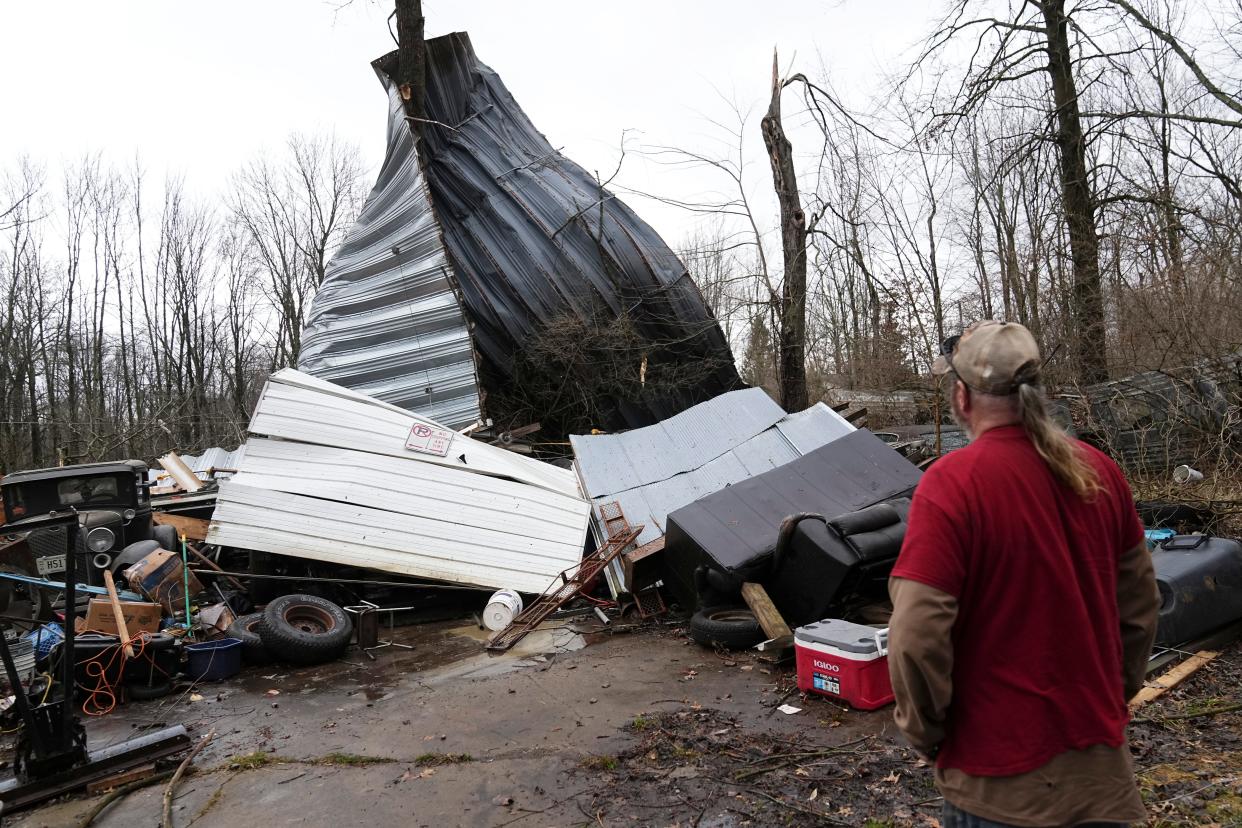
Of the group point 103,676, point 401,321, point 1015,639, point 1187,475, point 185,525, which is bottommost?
point 103,676

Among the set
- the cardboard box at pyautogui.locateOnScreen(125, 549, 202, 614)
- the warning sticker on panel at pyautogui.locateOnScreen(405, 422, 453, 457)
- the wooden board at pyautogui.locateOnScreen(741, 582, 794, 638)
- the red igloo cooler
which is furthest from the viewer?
the warning sticker on panel at pyautogui.locateOnScreen(405, 422, 453, 457)

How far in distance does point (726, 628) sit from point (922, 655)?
4877 millimetres

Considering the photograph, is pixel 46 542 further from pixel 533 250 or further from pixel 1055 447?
pixel 1055 447

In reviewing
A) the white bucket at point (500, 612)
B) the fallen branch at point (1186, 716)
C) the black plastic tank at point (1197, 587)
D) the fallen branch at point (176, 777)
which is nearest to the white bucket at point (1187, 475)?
the black plastic tank at point (1197, 587)

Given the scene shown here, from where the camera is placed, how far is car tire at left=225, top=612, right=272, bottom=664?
6.79m

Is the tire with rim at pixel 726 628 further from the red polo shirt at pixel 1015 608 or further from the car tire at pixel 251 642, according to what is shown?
the red polo shirt at pixel 1015 608

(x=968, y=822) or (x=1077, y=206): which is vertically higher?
(x=1077, y=206)

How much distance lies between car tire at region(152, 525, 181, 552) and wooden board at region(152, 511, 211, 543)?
0.16 metres

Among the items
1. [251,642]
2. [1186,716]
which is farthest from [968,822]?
[251,642]

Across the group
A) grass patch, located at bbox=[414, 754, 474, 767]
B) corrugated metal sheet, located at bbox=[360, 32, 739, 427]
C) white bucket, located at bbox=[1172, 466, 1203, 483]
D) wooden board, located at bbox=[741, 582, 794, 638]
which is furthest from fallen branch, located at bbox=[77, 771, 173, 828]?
white bucket, located at bbox=[1172, 466, 1203, 483]

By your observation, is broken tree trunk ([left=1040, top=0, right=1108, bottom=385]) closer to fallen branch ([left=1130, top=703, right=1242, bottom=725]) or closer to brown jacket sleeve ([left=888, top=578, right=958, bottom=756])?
fallen branch ([left=1130, top=703, right=1242, bottom=725])

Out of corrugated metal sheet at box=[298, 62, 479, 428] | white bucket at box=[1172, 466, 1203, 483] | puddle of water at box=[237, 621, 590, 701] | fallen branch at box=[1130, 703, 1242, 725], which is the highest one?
corrugated metal sheet at box=[298, 62, 479, 428]

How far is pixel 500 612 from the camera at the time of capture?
7750 millimetres

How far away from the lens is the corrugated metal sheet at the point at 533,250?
1237 centimetres
